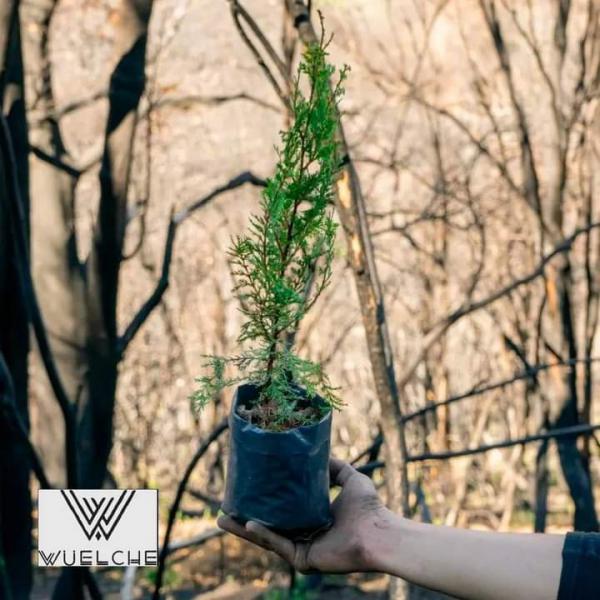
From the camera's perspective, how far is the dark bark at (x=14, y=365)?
390 cm

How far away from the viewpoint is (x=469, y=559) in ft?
4.99

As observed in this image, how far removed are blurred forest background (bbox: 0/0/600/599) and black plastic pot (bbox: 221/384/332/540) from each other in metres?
2.58

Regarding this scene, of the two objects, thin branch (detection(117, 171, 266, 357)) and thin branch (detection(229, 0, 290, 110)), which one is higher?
thin branch (detection(229, 0, 290, 110))

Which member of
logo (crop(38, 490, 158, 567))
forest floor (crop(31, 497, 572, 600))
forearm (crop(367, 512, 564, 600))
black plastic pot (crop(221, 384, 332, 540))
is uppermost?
black plastic pot (crop(221, 384, 332, 540))

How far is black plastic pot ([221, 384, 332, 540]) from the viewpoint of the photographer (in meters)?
1.53

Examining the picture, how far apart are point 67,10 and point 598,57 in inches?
150

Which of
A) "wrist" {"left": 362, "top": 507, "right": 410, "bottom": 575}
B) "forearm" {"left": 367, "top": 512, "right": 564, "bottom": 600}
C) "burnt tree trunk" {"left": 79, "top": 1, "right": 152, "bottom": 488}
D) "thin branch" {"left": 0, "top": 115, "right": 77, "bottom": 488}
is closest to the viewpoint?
"forearm" {"left": 367, "top": 512, "right": 564, "bottom": 600}

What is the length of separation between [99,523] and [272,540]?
1060 millimetres

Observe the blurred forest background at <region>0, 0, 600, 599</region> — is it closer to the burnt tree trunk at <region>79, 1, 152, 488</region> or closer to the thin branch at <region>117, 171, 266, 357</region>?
the burnt tree trunk at <region>79, 1, 152, 488</region>

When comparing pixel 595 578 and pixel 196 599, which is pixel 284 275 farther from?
pixel 196 599

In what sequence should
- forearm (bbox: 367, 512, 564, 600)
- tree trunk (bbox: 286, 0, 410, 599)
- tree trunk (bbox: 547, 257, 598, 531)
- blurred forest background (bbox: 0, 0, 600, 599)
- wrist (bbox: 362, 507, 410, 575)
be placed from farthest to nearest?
tree trunk (bbox: 547, 257, 598, 531), blurred forest background (bbox: 0, 0, 600, 599), tree trunk (bbox: 286, 0, 410, 599), wrist (bbox: 362, 507, 410, 575), forearm (bbox: 367, 512, 564, 600)

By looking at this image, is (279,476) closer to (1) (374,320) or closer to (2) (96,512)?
(2) (96,512)

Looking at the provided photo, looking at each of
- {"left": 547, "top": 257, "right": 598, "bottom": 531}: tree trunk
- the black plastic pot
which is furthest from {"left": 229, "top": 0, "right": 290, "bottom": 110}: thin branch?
{"left": 547, "top": 257, "right": 598, "bottom": 531}: tree trunk

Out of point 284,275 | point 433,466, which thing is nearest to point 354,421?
point 433,466
